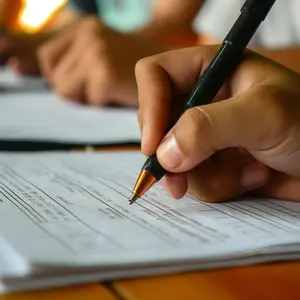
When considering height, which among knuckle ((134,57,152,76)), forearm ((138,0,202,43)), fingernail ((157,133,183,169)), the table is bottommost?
the table

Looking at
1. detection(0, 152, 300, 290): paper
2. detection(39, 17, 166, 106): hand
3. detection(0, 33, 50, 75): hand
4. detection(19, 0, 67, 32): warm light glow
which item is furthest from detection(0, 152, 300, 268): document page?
detection(19, 0, 67, 32): warm light glow

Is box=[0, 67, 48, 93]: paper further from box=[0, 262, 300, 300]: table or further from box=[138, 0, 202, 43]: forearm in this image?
box=[0, 262, 300, 300]: table

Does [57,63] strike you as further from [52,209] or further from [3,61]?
[52,209]

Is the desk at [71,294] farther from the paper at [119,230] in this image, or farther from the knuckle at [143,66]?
the knuckle at [143,66]

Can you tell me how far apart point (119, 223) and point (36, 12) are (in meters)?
1.74

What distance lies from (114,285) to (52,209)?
0.10 meters

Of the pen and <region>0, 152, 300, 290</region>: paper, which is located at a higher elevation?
the pen

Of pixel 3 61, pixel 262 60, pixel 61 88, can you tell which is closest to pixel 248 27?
pixel 262 60

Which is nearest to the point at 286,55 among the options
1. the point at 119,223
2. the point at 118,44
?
the point at 118,44

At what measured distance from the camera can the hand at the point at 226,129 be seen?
0.37 metres

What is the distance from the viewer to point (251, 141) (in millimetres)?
390

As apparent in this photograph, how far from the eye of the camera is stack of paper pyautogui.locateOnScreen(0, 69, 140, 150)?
25.2 inches

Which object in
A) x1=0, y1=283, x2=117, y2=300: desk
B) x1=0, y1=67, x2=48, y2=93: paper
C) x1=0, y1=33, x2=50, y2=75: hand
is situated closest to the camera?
x1=0, y1=283, x2=117, y2=300: desk

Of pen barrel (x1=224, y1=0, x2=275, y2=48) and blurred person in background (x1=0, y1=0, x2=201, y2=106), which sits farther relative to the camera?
blurred person in background (x1=0, y1=0, x2=201, y2=106)
